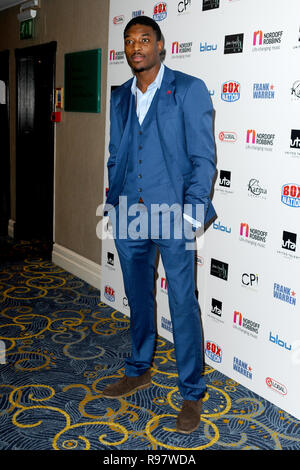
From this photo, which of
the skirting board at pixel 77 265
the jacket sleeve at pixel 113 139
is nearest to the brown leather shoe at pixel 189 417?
the jacket sleeve at pixel 113 139

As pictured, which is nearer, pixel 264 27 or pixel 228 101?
pixel 264 27

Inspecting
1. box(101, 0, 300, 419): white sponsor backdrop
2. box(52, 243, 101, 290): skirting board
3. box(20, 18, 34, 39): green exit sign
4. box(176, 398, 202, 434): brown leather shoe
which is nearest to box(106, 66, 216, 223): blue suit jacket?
box(101, 0, 300, 419): white sponsor backdrop

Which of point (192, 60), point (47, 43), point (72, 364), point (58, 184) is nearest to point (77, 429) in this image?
point (72, 364)

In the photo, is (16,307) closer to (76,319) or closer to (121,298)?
(76,319)

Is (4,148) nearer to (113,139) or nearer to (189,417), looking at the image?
(113,139)

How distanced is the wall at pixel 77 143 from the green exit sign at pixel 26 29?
8 cm

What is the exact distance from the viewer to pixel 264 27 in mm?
2350

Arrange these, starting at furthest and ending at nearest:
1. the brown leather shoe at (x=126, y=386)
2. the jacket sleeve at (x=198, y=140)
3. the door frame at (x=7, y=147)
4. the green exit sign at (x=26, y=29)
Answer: the door frame at (x=7, y=147) < the green exit sign at (x=26, y=29) < the brown leather shoe at (x=126, y=386) < the jacket sleeve at (x=198, y=140)

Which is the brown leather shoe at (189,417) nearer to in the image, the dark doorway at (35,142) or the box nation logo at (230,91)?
the box nation logo at (230,91)

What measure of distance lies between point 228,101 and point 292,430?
165cm

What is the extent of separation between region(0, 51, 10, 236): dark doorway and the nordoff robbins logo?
4254mm

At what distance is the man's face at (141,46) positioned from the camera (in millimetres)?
2162

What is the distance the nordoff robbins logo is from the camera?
2434 mm
